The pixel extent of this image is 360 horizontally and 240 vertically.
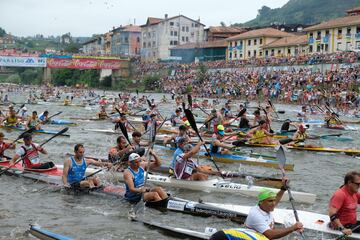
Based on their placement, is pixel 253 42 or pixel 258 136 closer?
pixel 258 136

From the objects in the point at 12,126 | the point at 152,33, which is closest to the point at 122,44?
the point at 152,33

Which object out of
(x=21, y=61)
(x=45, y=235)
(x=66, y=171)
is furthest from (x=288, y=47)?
(x=45, y=235)

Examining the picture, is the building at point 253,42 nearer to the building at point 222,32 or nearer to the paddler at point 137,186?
the building at point 222,32

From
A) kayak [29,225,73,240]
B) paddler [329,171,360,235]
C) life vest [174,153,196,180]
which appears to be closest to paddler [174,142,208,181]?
life vest [174,153,196,180]

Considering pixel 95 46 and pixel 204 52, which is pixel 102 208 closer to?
pixel 204 52

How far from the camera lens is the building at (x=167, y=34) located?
10056 cm

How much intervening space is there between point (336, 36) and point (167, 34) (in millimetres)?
44999

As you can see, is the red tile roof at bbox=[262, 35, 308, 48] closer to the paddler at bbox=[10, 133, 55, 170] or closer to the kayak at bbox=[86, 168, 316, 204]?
the kayak at bbox=[86, 168, 316, 204]

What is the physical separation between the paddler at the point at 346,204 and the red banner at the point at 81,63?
67.7 metres

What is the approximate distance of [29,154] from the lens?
13.2 meters

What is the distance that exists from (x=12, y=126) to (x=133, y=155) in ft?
52.4

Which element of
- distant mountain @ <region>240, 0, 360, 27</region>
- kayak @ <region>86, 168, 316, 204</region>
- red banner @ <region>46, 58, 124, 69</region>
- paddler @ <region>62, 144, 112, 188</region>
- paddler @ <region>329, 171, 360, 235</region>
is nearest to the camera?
paddler @ <region>329, 171, 360, 235</region>

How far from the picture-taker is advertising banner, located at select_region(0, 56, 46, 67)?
220 ft

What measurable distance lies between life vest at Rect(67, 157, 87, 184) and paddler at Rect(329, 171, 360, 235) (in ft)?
19.5
